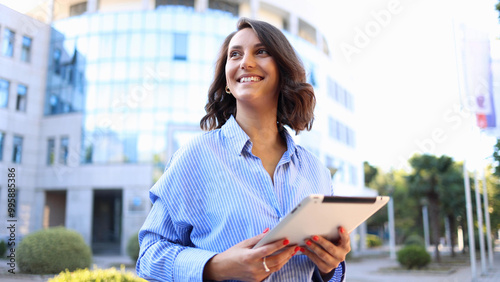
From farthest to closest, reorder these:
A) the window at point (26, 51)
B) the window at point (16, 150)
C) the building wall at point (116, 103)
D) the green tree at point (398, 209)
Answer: the green tree at point (398, 209), the building wall at point (116, 103), the window at point (16, 150), the window at point (26, 51)

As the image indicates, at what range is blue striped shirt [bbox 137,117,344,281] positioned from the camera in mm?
1378

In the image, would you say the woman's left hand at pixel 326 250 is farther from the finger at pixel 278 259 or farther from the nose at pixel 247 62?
the nose at pixel 247 62

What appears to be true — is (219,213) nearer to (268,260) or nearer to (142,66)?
(268,260)

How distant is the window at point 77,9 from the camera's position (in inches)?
993

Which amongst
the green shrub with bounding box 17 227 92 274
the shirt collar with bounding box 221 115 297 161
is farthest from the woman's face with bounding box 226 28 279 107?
the green shrub with bounding box 17 227 92 274

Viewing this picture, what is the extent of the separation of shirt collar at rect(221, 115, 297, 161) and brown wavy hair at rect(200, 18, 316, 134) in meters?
0.16

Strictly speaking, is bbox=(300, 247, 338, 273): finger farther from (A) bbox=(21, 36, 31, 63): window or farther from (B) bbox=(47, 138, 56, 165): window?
(B) bbox=(47, 138, 56, 165): window

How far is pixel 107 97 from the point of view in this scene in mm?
24453

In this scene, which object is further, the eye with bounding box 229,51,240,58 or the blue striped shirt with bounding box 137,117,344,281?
the eye with bounding box 229,51,240,58

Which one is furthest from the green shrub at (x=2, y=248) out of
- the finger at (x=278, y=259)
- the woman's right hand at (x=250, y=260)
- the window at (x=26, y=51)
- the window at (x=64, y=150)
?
the window at (x=64, y=150)

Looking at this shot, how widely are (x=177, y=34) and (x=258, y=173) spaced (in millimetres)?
25115

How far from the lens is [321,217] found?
1183 mm

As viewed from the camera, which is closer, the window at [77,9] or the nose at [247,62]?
the nose at [247,62]

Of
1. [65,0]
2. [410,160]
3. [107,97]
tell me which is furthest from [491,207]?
[65,0]
